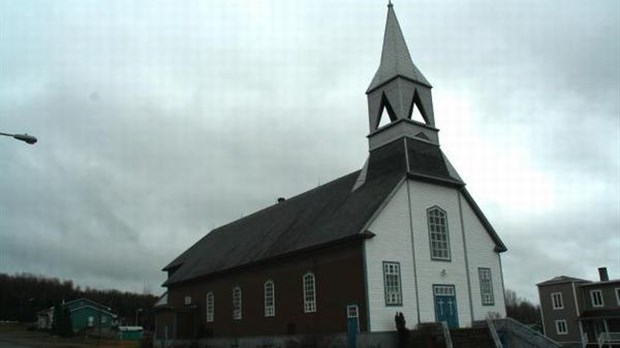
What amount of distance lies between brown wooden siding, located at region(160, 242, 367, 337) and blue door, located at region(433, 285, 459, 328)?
14.0 feet

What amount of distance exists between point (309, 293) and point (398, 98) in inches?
442

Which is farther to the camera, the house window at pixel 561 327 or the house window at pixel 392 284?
the house window at pixel 561 327

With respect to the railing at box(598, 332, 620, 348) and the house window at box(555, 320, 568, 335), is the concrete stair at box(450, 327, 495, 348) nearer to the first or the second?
the railing at box(598, 332, 620, 348)

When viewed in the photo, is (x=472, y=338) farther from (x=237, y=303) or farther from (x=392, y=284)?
(x=237, y=303)

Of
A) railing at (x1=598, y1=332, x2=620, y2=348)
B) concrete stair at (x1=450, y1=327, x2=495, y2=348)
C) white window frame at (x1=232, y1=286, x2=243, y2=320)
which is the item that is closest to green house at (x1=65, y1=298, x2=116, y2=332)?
white window frame at (x1=232, y1=286, x2=243, y2=320)

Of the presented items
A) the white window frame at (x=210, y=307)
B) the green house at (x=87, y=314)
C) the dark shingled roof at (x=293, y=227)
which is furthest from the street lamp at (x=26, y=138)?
the green house at (x=87, y=314)

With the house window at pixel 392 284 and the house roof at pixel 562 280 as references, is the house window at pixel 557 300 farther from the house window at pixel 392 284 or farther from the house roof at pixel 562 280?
the house window at pixel 392 284

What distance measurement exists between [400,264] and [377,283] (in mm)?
1777

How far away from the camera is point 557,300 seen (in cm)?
6166

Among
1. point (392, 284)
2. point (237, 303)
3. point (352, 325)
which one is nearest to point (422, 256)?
point (392, 284)

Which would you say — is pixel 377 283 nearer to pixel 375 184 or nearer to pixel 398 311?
pixel 398 311

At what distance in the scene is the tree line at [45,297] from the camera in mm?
103750

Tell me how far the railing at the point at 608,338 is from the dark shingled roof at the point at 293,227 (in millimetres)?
33848

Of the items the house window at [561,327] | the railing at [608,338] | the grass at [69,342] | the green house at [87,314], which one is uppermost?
the green house at [87,314]
